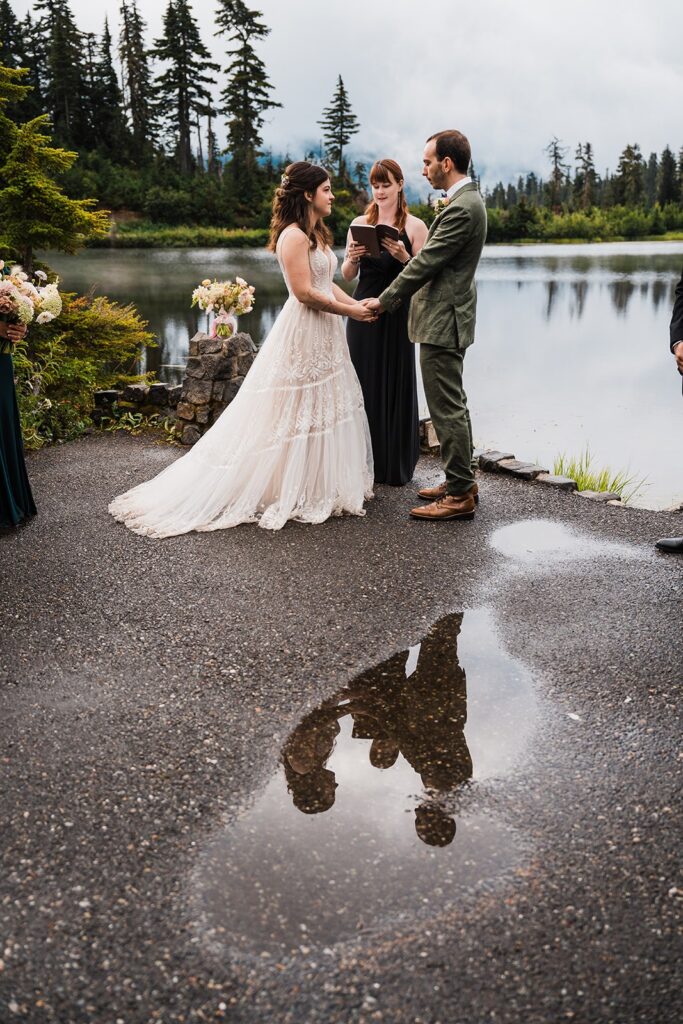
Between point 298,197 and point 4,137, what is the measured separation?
19.6 ft

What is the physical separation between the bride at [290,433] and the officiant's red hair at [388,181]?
2.08 feet

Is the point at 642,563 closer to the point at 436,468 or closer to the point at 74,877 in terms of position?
the point at 436,468

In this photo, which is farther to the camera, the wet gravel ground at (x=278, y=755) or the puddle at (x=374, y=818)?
the puddle at (x=374, y=818)

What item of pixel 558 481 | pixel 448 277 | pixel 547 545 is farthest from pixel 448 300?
pixel 558 481

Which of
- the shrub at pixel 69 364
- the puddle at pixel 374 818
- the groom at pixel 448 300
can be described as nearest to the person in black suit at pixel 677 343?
the groom at pixel 448 300

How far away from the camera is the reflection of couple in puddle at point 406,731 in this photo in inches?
113

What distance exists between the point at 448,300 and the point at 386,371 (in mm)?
997

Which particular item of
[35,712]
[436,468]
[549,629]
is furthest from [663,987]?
[436,468]

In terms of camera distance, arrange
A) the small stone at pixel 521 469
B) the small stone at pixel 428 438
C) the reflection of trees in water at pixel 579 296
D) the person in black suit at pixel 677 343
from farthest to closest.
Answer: the reflection of trees in water at pixel 579 296, the small stone at pixel 428 438, the small stone at pixel 521 469, the person in black suit at pixel 677 343

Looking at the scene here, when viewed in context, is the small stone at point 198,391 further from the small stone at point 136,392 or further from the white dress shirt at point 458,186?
the white dress shirt at point 458,186

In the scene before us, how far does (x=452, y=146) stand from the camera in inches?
209

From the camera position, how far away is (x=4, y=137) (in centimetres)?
961

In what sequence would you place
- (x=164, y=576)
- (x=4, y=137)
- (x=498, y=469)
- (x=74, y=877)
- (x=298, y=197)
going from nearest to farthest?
(x=74, y=877), (x=164, y=576), (x=298, y=197), (x=498, y=469), (x=4, y=137)

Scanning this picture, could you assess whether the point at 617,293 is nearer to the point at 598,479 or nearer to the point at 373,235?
the point at 598,479
